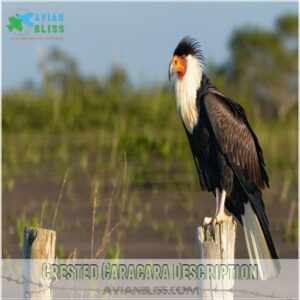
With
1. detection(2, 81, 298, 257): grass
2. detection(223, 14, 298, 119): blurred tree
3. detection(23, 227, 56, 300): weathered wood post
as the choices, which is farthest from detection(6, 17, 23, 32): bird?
detection(223, 14, 298, 119): blurred tree

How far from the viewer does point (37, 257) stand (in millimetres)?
5562

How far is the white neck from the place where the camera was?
22.5 ft

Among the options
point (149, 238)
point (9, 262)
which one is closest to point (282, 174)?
point (149, 238)

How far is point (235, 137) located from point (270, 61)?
74.3 feet

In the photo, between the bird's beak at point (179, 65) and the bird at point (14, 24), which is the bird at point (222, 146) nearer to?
the bird's beak at point (179, 65)

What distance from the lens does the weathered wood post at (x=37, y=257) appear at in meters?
5.54

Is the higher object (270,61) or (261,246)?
(270,61)

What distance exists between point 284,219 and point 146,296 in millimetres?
3411

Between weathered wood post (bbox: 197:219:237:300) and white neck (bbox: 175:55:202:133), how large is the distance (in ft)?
4.80

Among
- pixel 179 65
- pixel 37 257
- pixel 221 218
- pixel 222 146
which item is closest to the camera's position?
pixel 37 257

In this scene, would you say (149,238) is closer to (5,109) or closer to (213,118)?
(213,118)

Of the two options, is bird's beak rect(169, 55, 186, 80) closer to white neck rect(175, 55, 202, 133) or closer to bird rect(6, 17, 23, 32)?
white neck rect(175, 55, 202, 133)

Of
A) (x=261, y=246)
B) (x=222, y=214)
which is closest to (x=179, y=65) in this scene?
(x=222, y=214)

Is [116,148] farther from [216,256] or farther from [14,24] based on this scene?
[216,256]
